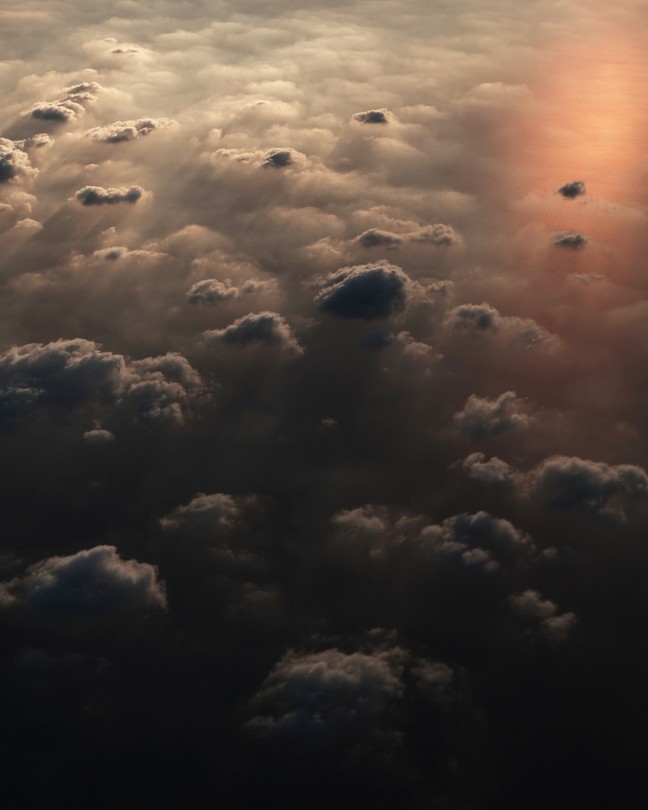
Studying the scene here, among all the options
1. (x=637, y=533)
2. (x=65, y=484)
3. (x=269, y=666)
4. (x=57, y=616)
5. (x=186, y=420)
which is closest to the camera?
(x=269, y=666)

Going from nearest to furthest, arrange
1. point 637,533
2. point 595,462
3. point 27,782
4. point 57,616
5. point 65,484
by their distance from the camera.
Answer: point 27,782, point 57,616, point 637,533, point 595,462, point 65,484

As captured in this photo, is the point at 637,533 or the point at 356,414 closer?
the point at 637,533

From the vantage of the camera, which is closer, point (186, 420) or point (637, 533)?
point (637, 533)

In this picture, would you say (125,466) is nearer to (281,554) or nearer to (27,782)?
(281,554)

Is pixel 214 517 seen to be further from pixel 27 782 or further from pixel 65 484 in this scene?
pixel 27 782

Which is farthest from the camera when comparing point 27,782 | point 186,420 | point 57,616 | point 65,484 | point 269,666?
point 186,420

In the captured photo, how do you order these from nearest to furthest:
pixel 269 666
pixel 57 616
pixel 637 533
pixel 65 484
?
pixel 269 666 → pixel 57 616 → pixel 637 533 → pixel 65 484

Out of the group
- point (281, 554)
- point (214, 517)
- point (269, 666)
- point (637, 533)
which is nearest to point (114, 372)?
point (214, 517)

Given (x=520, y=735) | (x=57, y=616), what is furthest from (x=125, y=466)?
(x=520, y=735)
